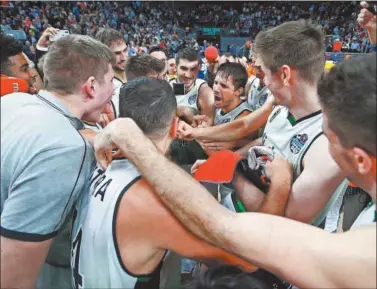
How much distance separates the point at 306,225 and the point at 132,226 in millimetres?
613

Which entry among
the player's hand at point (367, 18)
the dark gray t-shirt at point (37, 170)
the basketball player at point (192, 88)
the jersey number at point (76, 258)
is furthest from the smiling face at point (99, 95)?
the basketball player at point (192, 88)

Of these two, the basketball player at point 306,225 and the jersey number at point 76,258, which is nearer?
the basketball player at point 306,225

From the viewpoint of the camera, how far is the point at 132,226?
1.43 metres

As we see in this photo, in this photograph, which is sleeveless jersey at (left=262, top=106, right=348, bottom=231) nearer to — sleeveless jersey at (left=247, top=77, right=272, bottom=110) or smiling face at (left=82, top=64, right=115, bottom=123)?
smiling face at (left=82, top=64, right=115, bottom=123)

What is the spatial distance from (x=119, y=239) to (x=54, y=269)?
83cm

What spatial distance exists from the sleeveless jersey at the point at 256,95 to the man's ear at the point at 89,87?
302 centimetres

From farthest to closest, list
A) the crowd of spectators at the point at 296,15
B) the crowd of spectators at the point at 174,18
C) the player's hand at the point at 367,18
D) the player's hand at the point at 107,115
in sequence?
the crowd of spectators at the point at 296,15 → the crowd of spectators at the point at 174,18 → the player's hand at the point at 107,115 → the player's hand at the point at 367,18

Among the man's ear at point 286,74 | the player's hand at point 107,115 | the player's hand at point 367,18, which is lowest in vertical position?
the player's hand at point 107,115

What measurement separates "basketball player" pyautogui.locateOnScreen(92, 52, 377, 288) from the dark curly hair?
1686 mm

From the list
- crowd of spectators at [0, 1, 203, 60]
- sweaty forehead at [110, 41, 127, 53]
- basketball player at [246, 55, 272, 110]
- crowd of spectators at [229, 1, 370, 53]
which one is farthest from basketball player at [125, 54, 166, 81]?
crowd of spectators at [229, 1, 370, 53]

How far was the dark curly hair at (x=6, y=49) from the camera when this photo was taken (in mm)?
2846

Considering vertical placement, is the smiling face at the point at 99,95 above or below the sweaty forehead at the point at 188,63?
above

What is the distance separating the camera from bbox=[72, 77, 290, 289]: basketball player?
1436 millimetres

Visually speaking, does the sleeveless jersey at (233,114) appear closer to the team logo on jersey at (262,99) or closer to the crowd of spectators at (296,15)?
the team logo on jersey at (262,99)
